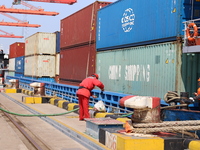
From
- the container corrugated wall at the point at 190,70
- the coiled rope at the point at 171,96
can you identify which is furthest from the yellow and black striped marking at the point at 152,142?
the container corrugated wall at the point at 190,70

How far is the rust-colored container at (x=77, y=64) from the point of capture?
20094 mm

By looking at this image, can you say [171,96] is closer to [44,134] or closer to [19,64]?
[44,134]

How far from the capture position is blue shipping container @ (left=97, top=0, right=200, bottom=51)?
11.9 metres

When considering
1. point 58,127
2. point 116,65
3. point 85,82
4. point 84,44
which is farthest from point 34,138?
point 84,44

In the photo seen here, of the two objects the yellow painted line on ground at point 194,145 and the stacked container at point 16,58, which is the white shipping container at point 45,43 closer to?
the stacked container at point 16,58

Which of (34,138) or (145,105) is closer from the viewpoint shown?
(145,105)

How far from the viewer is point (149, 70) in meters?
13.9

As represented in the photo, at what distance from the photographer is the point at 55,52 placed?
33594 mm

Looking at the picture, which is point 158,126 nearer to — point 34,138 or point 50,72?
point 34,138

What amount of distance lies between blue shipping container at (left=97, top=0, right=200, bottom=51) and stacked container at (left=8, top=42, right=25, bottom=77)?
2633cm

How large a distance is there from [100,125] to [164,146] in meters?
2.17

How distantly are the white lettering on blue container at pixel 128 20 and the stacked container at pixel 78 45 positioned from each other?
3733 millimetres

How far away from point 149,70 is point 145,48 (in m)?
0.94

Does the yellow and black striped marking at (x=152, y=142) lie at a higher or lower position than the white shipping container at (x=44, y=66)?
lower
